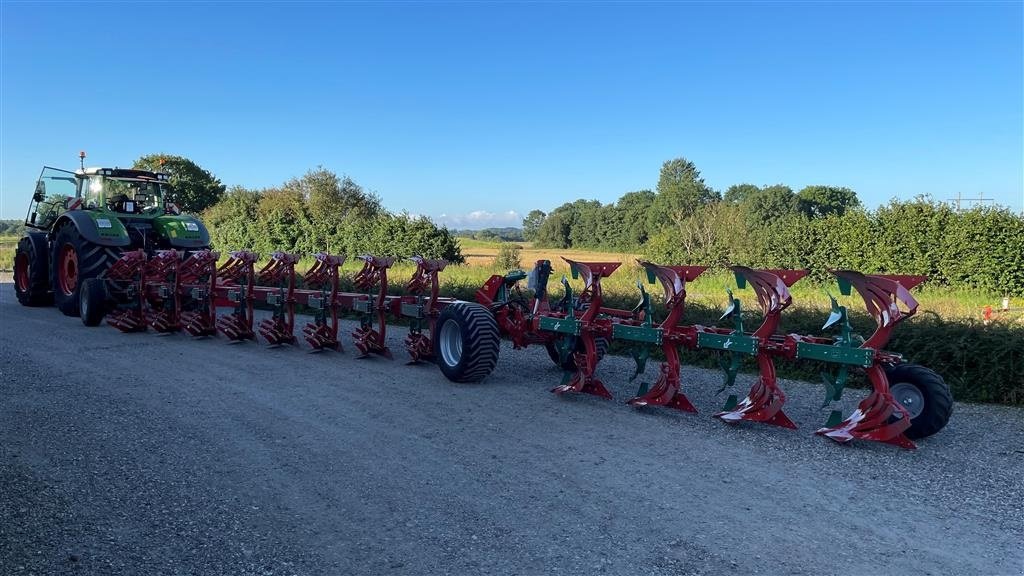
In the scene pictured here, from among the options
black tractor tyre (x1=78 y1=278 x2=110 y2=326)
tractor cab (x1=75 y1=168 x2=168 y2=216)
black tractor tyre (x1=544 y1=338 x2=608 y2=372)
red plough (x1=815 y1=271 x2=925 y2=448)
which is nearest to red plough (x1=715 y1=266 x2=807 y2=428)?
red plough (x1=815 y1=271 x2=925 y2=448)

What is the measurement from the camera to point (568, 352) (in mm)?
7328

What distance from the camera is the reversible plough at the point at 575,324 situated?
521cm

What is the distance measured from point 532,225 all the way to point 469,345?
88.0 meters

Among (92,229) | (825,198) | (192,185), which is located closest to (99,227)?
(92,229)

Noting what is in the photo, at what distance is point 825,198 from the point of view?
75250 millimetres

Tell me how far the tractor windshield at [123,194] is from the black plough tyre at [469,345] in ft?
28.5

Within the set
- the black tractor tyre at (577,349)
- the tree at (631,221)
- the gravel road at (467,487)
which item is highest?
the tree at (631,221)

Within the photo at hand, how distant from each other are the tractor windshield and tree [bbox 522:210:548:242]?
76729 mm

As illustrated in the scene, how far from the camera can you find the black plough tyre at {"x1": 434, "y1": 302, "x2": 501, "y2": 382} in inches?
276

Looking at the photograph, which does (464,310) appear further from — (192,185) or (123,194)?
(192,185)

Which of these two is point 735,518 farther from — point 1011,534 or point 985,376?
point 985,376

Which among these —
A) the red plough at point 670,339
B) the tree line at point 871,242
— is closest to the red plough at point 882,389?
the red plough at point 670,339

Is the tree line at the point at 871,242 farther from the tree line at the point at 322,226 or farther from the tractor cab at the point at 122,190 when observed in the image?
the tractor cab at the point at 122,190

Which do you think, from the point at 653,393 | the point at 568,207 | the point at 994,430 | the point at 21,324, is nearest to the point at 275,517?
the point at 653,393
